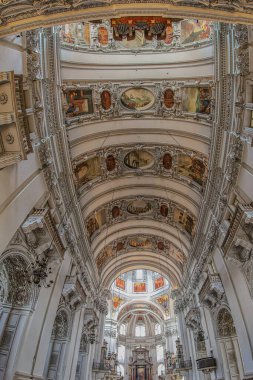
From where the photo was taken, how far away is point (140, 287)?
35094 millimetres

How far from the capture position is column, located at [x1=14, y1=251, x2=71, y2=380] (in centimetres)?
939

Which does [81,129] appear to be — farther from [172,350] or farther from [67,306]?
[172,350]

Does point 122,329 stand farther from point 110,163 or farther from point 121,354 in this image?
point 110,163

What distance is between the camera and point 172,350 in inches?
1137

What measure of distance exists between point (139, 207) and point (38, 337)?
10.2 metres

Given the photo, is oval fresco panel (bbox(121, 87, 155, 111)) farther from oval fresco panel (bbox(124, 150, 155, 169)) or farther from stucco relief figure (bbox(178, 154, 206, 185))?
stucco relief figure (bbox(178, 154, 206, 185))

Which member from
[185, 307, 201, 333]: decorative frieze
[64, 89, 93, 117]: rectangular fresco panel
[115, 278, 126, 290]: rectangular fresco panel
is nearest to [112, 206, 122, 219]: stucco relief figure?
[185, 307, 201, 333]: decorative frieze

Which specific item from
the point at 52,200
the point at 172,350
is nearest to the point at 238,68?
the point at 52,200

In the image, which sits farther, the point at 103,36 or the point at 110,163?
the point at 110,163

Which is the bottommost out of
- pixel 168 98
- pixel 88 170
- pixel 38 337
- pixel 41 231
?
pixel 38 337

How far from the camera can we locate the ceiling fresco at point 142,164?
13.7 metres

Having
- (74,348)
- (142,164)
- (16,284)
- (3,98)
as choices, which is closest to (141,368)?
(74,348)

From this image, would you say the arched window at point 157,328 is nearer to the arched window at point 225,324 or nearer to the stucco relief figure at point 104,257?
the stucco relief figure at point 104,257

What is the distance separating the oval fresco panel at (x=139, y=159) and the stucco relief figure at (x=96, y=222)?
383 cm
